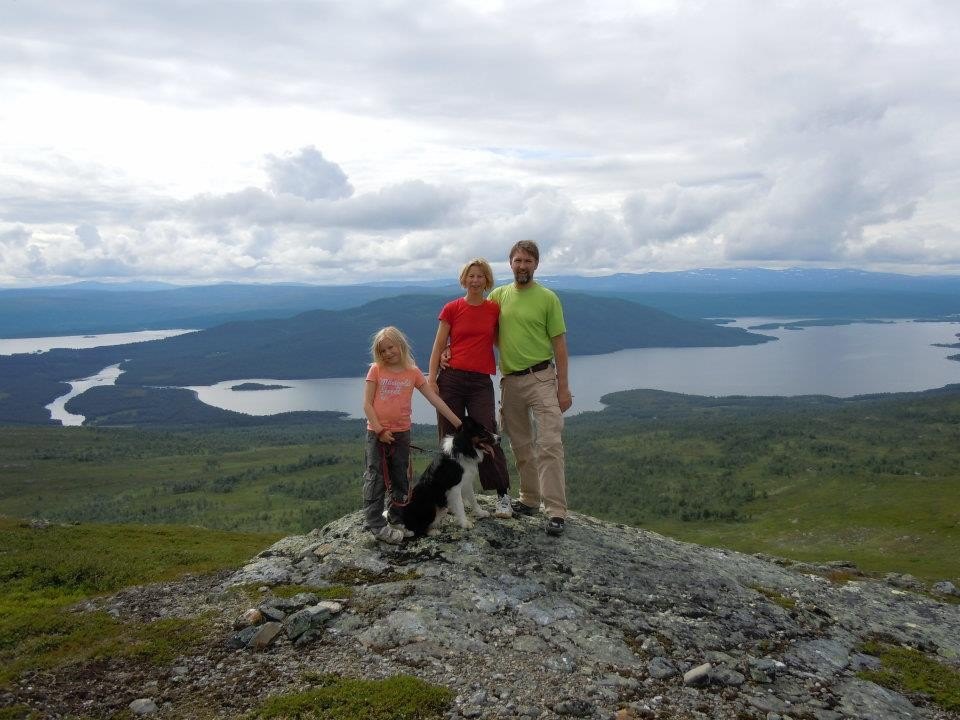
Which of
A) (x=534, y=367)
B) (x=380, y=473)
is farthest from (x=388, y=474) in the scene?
(x=534, y=367)

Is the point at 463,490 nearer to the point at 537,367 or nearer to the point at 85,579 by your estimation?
the point at 537,367

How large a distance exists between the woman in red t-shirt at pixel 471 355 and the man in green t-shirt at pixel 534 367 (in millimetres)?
292

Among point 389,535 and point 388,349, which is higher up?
point 388,349

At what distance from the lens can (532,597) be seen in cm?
886

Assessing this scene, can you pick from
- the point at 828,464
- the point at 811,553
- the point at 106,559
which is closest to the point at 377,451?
the point at 106,559

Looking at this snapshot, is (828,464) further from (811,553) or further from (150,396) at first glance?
(150,396)

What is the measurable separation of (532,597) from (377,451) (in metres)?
3.16

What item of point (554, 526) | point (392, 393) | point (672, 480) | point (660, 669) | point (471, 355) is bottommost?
point (672, 480)

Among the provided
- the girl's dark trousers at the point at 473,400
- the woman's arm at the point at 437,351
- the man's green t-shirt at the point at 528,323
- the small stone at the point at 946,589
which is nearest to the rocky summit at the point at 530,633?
the girl's dark trousers at the point at 473,400

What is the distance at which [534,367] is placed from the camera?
9.84 m

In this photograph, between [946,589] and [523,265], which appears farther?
[946,589]

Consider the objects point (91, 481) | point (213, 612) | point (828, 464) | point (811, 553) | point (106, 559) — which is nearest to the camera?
point (213, 612)

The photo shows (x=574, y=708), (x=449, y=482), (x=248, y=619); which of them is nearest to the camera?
(x=574, y=708)

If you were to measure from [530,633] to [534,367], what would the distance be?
3.80 m
